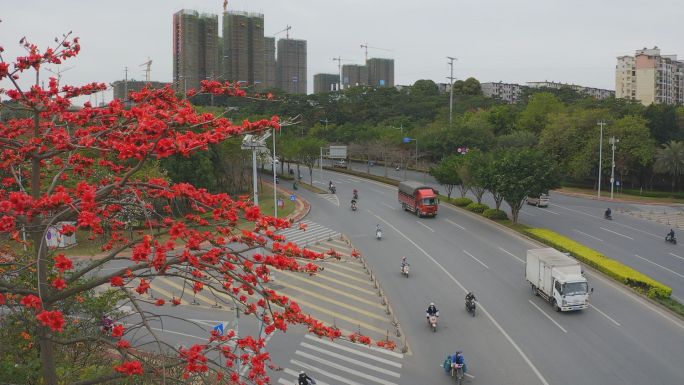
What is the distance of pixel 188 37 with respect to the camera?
6831 cm

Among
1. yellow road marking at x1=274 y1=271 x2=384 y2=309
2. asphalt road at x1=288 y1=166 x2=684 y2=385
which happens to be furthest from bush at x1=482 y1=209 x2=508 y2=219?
yellow road marking at x1=274 y1=271 x2=384 y2=309

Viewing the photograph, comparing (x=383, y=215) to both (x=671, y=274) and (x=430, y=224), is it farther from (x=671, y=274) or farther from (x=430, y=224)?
(x=671, y=274)

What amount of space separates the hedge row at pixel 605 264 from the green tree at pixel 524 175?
2.75m

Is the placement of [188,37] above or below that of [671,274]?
above

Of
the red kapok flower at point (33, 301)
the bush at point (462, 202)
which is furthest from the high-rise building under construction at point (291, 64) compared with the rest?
the red kapok flower at point (33, 301)

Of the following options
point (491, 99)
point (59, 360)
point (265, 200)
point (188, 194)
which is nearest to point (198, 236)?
point (188, 194)

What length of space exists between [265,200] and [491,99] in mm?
69908

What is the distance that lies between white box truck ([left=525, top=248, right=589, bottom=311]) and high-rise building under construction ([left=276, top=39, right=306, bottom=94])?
110 metres

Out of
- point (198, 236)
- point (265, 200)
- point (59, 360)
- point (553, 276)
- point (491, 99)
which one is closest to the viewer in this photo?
point (198, 236)

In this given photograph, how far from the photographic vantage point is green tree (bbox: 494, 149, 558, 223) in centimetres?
3725

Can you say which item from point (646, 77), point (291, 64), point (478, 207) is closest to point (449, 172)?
point (478, 207)

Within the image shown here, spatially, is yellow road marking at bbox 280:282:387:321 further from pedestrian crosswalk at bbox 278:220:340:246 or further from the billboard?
the billboard

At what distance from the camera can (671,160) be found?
5697 centimetres

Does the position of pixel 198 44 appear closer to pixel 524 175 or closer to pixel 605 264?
pixel 524 175
